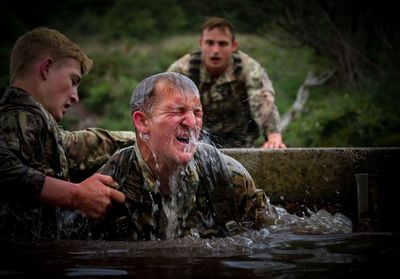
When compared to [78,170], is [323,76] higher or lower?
higher

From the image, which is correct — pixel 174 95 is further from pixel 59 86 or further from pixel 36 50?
pixel 36 50

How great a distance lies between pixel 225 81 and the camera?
25.3 feet

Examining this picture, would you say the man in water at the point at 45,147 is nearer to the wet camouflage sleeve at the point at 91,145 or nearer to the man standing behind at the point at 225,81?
the wet camouflage sleeve at the point at 91,145

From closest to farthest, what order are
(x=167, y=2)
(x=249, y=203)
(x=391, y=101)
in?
(x=249, y=203)
(x=391, y=101)
(x=167, y=2)

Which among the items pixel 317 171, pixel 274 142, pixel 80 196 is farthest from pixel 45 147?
pixel 274 142

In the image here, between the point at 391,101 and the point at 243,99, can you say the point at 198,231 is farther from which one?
the point at 391,101

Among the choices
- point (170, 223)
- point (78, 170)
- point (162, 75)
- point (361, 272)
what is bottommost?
point (361, 272)

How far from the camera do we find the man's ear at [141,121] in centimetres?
389

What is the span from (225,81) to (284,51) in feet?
24.1

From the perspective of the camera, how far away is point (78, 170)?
15.1 feet

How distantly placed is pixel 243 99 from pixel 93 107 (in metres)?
9.36

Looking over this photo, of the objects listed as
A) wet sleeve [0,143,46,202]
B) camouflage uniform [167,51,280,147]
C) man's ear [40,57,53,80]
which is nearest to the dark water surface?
wet sleeve [0,143,46,202]

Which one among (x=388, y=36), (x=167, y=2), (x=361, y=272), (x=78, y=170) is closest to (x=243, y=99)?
(x=78, y=170)

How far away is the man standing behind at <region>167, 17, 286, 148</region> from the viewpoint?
7559 mm
